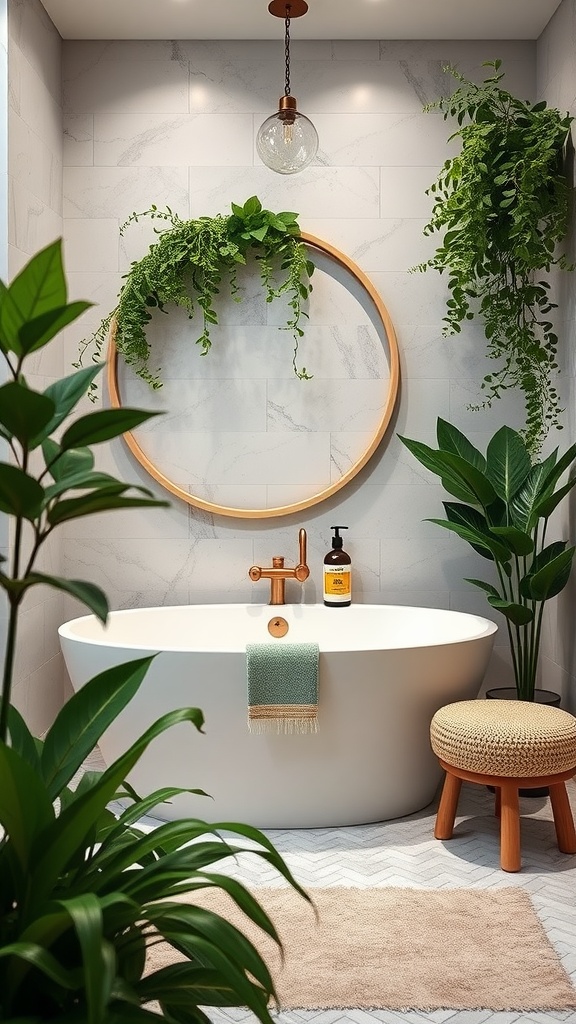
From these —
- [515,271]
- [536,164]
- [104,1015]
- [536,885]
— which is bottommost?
[536,885]

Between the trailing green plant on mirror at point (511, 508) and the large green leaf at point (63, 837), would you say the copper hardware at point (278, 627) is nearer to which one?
the trailing green plant on mirror at point (511, 508)

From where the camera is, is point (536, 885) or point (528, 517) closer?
point (536, 885)

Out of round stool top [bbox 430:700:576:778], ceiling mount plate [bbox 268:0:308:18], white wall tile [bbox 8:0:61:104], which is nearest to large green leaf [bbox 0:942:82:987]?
round stool top [bbox 430:700:576:778]

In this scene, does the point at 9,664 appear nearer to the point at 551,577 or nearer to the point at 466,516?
the point at 551,577

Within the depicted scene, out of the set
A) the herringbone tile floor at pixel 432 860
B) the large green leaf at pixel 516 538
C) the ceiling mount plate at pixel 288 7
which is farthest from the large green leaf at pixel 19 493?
the ceiling mount plate at pixel 288 7

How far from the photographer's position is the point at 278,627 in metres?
3.70

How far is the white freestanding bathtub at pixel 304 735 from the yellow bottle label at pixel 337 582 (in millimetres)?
731

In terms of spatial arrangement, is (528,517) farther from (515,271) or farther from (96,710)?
(96,710)

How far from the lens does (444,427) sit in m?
3.54

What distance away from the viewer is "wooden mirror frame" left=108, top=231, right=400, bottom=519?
3.83m

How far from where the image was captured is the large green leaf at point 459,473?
334 centimetres

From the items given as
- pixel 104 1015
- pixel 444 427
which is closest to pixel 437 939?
pixel 104 1015

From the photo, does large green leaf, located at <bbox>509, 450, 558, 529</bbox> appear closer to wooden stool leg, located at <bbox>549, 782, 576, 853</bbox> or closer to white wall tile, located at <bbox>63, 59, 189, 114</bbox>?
wooden stool leg, located at <bbox>549, 782, 576, 853</bbox>

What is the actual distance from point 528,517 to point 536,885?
1.23 metres
